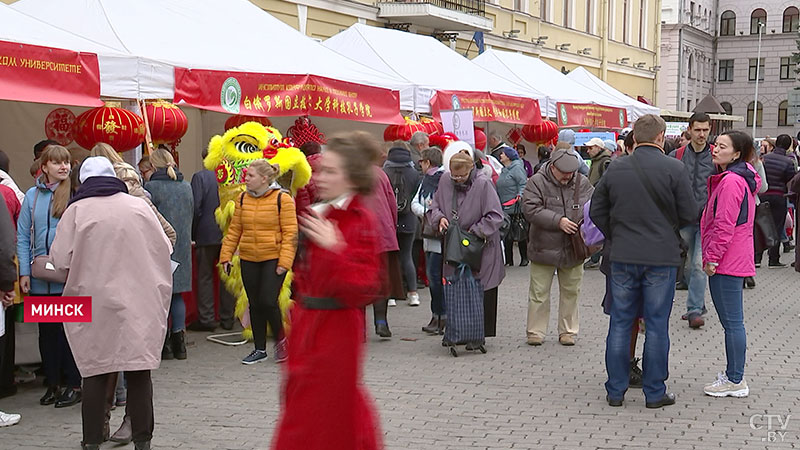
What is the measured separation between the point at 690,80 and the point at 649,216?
6167 cm

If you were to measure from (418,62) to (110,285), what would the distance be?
1058 cm

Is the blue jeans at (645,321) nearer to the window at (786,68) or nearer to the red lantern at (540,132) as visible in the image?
the red lantern at (540,132)

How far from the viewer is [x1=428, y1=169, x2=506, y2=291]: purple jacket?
321 inches

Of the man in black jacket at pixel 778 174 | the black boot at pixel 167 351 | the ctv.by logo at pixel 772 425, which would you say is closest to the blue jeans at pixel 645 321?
the ctv.by logo at pixel 772 425

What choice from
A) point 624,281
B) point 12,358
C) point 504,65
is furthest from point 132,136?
point 504,65

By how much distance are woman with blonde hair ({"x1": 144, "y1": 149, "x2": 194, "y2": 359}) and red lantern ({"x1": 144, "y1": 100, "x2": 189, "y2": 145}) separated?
99cm

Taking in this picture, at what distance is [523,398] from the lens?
6.89 m

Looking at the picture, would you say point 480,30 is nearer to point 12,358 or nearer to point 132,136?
point 132,136

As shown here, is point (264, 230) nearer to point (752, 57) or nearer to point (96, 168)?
point (96, 168)

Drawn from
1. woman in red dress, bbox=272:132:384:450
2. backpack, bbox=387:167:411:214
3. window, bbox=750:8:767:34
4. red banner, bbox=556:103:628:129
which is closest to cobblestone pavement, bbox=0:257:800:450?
backpack, bbox=387:167:411:214

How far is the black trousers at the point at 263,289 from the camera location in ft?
25.3

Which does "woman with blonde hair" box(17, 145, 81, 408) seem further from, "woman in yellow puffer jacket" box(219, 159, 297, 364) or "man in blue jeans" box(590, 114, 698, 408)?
"man in blue jeans" box(590, 114, 698, 408)

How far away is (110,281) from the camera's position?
5.12 metres

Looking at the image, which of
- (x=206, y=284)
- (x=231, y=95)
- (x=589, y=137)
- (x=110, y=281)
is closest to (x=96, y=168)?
(x=110, y=281)
